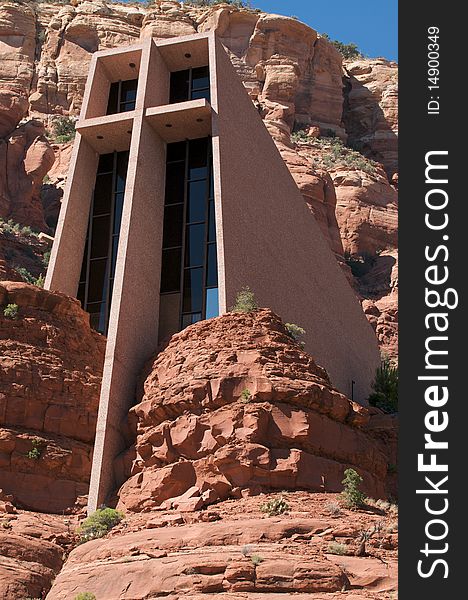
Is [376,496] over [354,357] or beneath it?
beneath

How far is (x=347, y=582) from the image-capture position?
19141 millimetres

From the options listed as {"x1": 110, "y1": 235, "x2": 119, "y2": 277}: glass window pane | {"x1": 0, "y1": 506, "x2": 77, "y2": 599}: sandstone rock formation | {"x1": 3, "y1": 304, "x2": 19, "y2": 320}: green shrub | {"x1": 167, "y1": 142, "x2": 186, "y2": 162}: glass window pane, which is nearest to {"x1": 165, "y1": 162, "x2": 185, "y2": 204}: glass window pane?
{"x1": 167, "y1": 142, "x2": 186, "y2": 162}: glass window pane

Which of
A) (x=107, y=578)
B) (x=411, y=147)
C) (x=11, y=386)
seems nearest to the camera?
(x=411, y=147)

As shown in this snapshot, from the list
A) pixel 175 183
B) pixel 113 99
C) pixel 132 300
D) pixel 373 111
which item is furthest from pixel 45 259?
pixel 373 111

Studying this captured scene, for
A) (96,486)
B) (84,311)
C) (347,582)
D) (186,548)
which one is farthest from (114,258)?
(347,582)

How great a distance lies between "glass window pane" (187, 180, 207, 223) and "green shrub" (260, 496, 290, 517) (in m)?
12.5

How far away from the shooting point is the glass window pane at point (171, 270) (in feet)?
107

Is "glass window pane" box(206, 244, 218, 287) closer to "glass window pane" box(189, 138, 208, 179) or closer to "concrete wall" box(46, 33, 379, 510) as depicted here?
"concrete wall" box(46, 33, 379, 510)

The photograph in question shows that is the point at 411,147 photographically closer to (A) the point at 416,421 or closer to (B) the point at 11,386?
(A) the point at 416,421

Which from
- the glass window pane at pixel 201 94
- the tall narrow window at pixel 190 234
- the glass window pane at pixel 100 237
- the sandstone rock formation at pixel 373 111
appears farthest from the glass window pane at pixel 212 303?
the sandstone rock formation at pixel 373 111

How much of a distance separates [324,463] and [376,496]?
6.36ft

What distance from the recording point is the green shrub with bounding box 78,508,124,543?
2408cm

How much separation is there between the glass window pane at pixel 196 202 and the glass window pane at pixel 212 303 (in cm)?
243

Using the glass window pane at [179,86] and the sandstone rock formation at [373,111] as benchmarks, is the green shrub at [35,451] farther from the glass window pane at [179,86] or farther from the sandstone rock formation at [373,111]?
the sandstone rock formation at [373,111]
